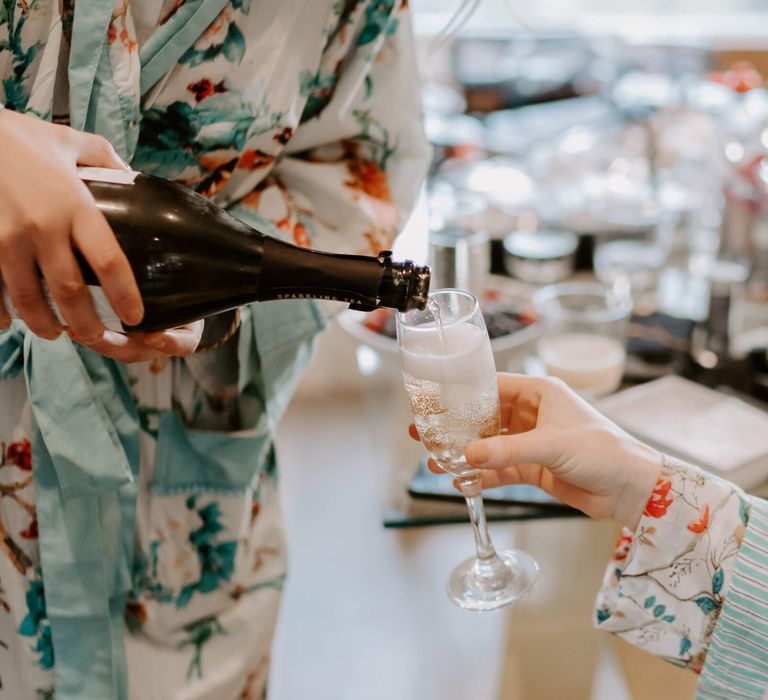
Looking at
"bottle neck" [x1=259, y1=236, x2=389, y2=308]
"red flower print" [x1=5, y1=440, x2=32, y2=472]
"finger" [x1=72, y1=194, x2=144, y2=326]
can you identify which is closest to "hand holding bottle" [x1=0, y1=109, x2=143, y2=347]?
"finger" [x1=72, y1=194, x2=144, y2=326]

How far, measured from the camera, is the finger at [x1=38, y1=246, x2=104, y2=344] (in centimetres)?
58

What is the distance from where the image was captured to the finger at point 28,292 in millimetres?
581

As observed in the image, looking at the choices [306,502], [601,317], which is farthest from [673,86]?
[306,502]

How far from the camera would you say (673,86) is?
2.40 m

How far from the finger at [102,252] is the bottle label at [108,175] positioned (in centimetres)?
7

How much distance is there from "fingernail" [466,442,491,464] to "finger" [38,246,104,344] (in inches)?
13.5

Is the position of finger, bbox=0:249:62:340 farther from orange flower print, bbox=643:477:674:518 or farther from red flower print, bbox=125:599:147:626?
orange flower print, bbox=643:477:674:518

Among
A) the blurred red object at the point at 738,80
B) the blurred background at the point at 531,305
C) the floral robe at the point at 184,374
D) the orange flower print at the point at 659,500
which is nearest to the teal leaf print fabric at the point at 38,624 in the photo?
the floral robe at the point at 184,374

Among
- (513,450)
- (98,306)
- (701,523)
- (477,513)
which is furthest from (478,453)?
(98,306)

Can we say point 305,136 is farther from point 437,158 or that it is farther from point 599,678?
point 437,158

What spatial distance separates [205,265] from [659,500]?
48 centimetres

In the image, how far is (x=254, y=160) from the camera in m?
0.90

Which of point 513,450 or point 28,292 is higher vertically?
point 28,292

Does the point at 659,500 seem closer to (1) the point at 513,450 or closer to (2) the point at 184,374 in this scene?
(1) the point at 513,450
